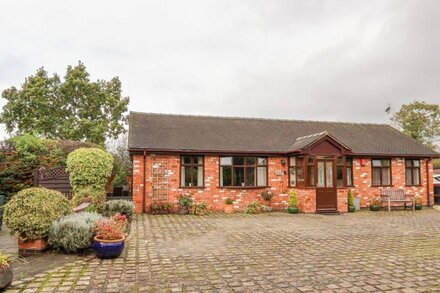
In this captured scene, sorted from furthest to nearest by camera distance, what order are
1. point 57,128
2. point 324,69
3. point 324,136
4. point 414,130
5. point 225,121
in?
point 414,130 → point 57,128 → point 225,121 → point 324,69 → point 324,136

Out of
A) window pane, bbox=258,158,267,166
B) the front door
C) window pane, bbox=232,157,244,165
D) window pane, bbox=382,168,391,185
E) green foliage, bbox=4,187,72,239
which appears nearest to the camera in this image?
green foliage, bbox=4,187,72,239

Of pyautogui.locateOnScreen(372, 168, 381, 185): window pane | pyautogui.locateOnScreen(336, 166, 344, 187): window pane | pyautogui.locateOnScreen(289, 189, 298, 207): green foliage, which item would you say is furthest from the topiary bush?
pyautogui.locateOnScreen(372, 168, 381, 185): window pane

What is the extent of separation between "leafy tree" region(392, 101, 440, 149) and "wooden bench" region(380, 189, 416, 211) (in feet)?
56.0

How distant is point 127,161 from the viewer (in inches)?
1040

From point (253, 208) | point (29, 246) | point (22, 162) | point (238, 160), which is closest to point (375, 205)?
point (253, 208)

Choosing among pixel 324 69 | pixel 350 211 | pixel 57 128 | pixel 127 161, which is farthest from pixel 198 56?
pixel 57 128

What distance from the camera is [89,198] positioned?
1148 cm

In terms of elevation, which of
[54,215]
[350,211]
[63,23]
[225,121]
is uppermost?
[63,23]

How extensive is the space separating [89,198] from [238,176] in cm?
693

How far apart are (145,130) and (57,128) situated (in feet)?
44.3

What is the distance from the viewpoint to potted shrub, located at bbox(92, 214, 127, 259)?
6.17 metres

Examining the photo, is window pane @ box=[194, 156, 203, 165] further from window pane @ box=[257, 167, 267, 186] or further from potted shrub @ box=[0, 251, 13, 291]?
potted shrub @ box=[0, 251, 13, 291]

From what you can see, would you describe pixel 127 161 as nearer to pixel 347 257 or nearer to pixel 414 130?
pixel 347 257

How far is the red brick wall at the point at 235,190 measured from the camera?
14492 millimetres
